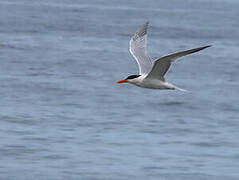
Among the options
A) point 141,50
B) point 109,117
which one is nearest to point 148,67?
point 141,50

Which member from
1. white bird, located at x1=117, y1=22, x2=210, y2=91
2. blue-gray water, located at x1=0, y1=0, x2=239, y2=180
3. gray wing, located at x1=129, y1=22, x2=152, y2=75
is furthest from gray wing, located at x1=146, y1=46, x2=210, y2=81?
blue-gray water, located at x1=0, y1=0, x2=239, y2=180

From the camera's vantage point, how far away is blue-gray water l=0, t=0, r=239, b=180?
1368cm

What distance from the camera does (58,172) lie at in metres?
13.3

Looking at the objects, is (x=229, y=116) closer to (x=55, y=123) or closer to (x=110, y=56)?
(x=55, y=123)

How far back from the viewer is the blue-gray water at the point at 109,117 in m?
13.7

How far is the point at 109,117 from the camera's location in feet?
59.2

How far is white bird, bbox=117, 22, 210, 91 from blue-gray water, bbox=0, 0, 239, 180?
6.60ft

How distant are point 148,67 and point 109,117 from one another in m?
5.70

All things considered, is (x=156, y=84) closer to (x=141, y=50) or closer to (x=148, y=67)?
(x=148, y=67)

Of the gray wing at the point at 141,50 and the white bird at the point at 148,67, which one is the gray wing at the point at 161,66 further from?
the gray wing at the point at 141,50

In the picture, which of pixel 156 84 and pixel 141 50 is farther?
pixel 141 50

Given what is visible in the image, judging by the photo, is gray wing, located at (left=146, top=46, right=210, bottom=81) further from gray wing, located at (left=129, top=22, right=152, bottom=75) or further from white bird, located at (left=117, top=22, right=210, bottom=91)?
gray wing, located at (left=129, top=22, right=152, bottom=75)

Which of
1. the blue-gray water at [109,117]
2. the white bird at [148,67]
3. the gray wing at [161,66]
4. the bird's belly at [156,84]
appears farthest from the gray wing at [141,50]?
the blue-gray water at [109,117]

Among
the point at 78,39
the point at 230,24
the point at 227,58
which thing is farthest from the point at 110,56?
the point at 230,24
